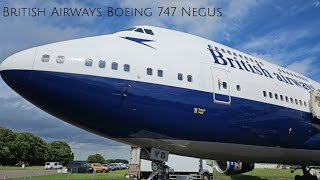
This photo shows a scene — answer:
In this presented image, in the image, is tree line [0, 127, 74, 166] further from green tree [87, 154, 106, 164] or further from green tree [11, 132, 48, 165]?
green tree [87, 154, 106, 164]

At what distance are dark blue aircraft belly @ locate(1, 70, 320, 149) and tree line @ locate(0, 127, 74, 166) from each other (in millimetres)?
92855

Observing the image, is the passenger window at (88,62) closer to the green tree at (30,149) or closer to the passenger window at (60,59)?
the passenger window at (60,59)

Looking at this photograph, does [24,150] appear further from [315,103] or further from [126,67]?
[126,67]

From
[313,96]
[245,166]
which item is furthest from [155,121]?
[245,166]

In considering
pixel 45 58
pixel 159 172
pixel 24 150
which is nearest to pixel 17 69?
pixel 45 58

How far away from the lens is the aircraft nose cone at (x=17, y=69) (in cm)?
913

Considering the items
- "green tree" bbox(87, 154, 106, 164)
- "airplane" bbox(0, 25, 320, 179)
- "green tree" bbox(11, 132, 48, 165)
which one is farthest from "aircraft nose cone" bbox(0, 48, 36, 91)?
"green tree" bbox(87, 154, 106, 164)

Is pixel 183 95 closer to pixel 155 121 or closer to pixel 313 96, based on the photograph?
pixel 155 121

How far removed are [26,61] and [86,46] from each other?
1623 millimetres

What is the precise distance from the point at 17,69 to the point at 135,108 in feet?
10.1

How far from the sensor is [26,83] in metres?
9.16

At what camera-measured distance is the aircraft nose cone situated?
30.0 ft

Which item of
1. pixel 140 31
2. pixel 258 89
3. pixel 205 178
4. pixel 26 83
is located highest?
pixel 140 31

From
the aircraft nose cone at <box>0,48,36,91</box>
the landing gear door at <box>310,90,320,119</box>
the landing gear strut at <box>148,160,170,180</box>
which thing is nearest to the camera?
the aircraft nose cone at <box>0,48,36,91</box>
